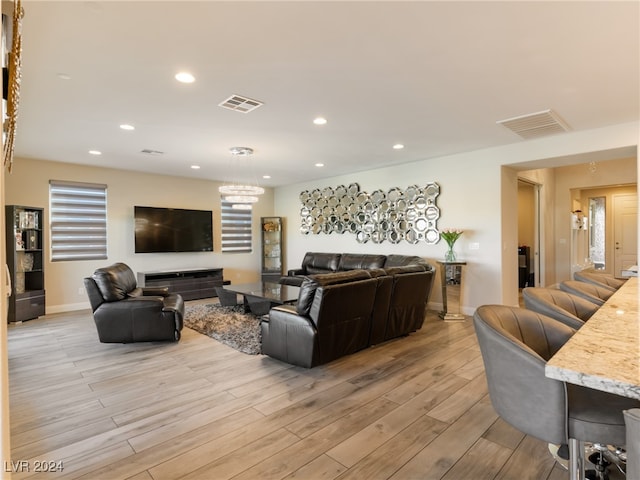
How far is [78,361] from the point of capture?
3623mm

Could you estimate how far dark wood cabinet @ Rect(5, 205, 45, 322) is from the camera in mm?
5191

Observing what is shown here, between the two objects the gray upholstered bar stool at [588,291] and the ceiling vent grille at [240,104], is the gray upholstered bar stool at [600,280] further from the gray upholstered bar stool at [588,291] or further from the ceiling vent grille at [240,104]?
the ceiling vent grille at [240,104]

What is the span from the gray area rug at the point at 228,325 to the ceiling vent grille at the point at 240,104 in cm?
261

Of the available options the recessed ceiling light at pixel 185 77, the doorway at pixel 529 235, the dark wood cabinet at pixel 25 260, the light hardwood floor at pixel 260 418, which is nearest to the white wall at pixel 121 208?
the dark wood cabinet at pixel 25 260

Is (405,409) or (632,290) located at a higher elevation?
(632,290)

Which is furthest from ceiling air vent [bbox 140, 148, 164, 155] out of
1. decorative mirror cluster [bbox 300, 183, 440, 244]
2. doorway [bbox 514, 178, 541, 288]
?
doorway [bbox 514, 178, 541, 288]

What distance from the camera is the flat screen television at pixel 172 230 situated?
6.91 m

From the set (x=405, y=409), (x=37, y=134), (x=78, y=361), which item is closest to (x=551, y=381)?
(x=405, y=409)

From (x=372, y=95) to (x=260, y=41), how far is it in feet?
4.29

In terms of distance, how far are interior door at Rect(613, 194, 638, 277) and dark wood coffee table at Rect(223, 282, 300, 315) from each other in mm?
8317

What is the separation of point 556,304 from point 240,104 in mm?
3249

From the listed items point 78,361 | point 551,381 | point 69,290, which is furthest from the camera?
point 69,290

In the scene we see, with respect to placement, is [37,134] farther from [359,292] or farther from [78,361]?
[359,292]

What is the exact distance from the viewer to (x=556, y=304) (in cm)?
236
